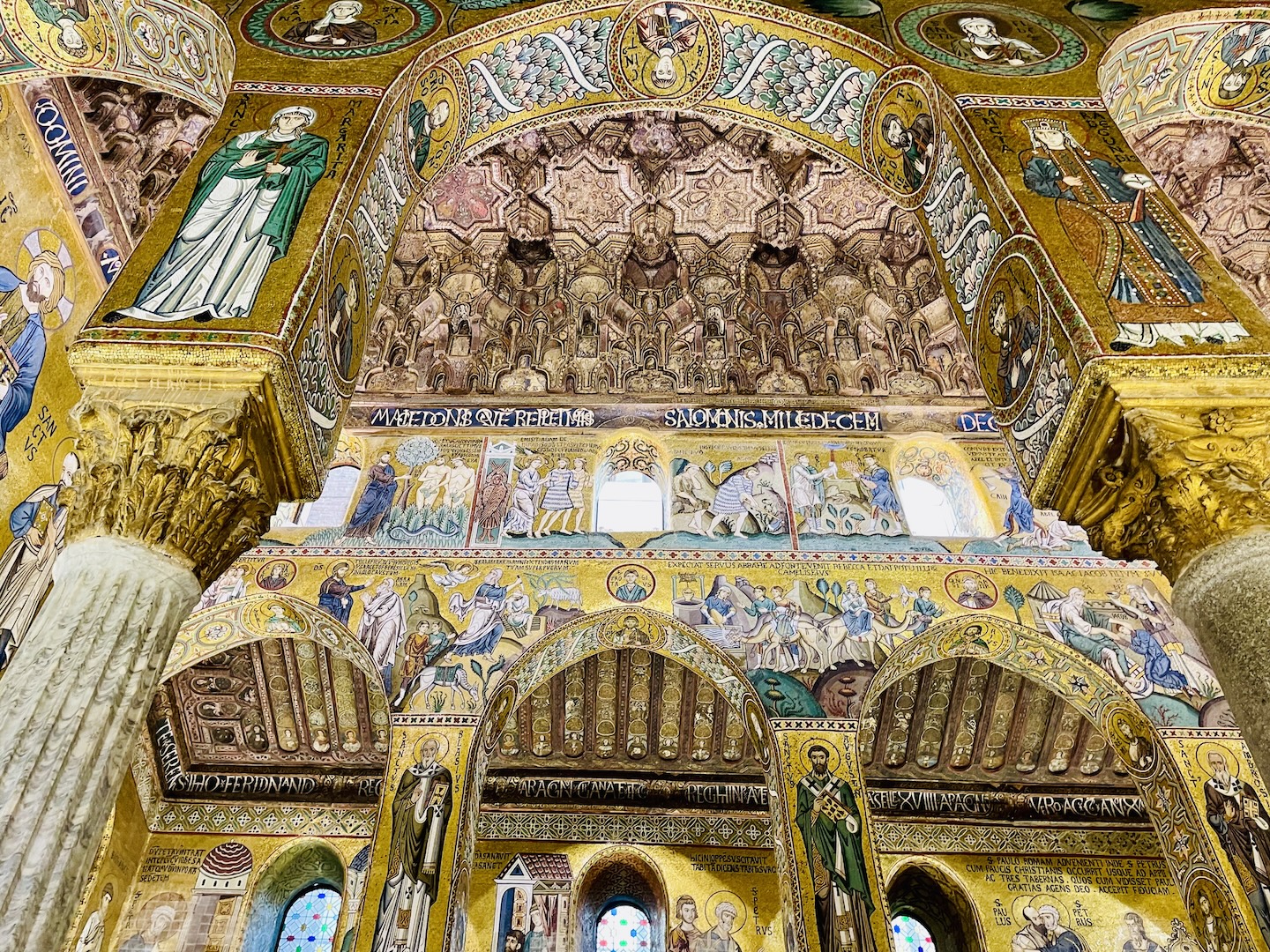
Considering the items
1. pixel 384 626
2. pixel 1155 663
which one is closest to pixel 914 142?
pixel 1155 663

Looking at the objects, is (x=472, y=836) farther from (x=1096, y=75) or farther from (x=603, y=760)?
(x=1096, y=75)

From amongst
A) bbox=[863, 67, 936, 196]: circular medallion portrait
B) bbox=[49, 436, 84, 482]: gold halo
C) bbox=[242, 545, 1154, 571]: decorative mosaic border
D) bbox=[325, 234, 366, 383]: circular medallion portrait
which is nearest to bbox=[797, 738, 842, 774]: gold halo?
bbox=[242, 545, 1154, 571]: decorative mosaic border

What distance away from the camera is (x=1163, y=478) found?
13.3 ft

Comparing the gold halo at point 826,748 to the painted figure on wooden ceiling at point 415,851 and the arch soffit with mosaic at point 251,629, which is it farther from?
the arch soffit with mosaic at point 251,629

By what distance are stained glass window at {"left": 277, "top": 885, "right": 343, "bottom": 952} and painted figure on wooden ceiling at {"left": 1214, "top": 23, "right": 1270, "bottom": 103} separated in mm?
10653

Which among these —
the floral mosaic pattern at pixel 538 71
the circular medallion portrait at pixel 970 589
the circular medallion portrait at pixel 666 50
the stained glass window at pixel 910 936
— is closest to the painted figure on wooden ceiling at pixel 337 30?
the floral mosaic pattern at pixel 538 71

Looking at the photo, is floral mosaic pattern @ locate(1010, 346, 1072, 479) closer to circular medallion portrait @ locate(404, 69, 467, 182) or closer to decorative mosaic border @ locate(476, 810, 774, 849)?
circular medallion portrait @ locate(404, 69, 467, 182)

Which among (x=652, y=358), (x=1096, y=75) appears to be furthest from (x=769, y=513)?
(x=1096, y=75)

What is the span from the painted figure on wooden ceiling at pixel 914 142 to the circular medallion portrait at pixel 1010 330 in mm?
1353

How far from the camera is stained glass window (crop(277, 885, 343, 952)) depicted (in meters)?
9.74

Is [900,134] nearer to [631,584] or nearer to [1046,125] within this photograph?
[1046,125]

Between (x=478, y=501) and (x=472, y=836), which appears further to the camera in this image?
(x=478, y=501)

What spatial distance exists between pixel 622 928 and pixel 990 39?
→ 8.75 meters

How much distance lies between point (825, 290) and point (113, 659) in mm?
8976
